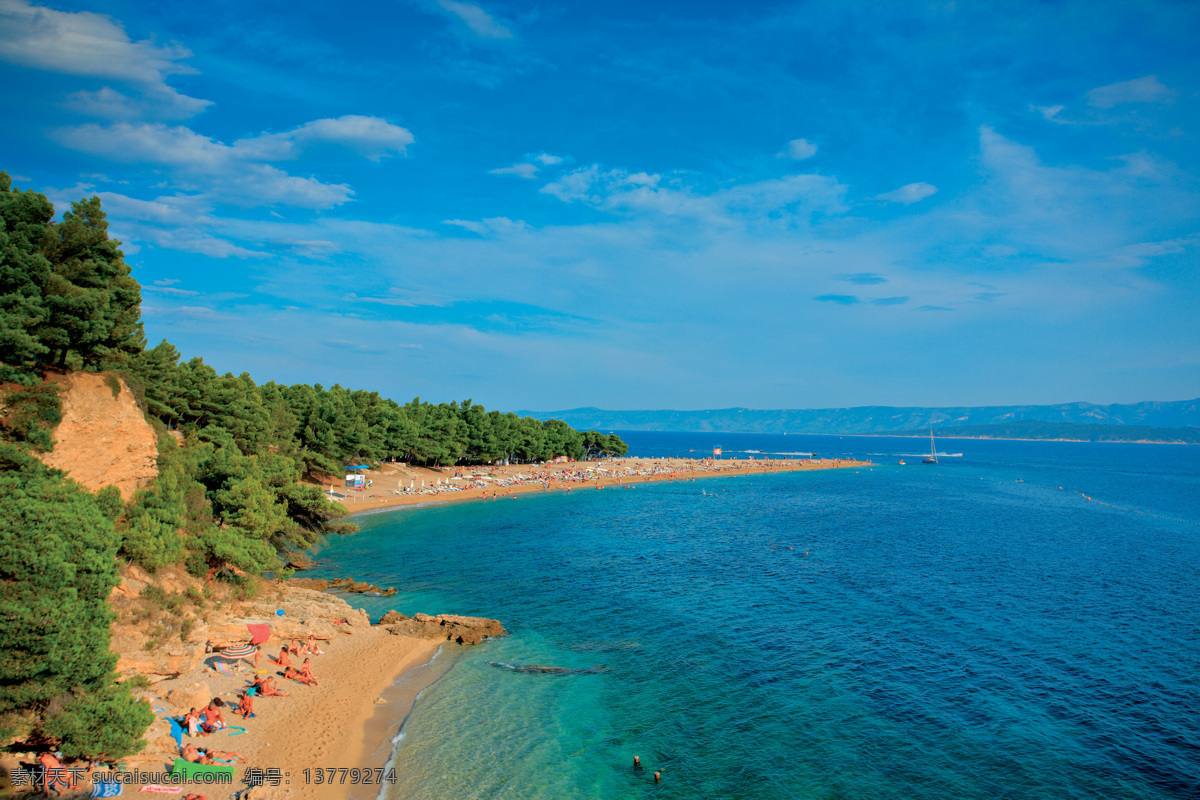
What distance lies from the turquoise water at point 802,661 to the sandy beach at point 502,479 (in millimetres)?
13825

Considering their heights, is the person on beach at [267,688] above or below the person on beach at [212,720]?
below

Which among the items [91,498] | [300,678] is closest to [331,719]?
[300,678]

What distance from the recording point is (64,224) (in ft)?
83.7

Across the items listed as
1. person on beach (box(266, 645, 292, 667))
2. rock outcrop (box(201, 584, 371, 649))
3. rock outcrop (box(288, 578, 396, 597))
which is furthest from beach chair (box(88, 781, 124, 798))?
rock outcrop (box(288, 578, 396, 597))

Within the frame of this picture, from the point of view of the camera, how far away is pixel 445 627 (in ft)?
104

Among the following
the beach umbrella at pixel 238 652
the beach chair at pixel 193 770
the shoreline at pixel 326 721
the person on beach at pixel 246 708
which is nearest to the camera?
the beach chair at pixel 193 770

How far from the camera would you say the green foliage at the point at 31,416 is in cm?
2122

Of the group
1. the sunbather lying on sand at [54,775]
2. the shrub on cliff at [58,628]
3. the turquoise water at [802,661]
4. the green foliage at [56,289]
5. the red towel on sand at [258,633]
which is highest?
the green foliage at [56,289]

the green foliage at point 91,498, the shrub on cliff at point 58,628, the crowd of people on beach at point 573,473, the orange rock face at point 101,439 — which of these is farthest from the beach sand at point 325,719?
the crowd of people on beach at point 573,473

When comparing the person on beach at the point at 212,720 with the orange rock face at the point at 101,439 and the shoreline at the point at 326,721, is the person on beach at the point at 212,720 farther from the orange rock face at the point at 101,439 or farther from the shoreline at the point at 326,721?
the orange rock face at the point at 101,439

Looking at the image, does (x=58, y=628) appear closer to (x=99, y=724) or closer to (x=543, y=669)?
(x=99, y=724)

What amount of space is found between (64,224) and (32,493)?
54.2 ft

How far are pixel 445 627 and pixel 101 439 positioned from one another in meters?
18.1

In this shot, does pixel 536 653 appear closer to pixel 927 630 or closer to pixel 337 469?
pixel 927 630
